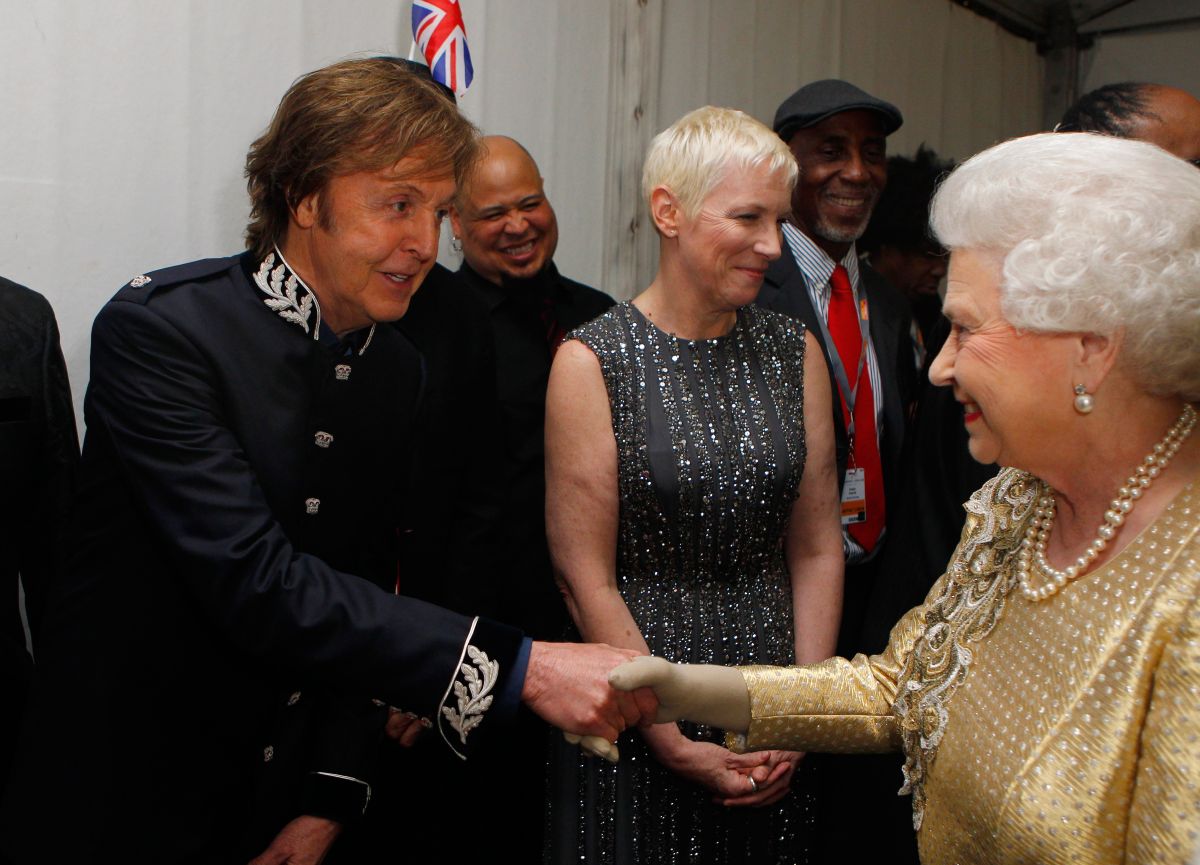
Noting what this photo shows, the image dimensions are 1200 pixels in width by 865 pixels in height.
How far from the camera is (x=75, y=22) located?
81.6 inches

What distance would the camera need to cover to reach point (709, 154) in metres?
2.03

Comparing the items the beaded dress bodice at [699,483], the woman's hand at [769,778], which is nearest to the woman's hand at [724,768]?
the woman's hand at [769,778]

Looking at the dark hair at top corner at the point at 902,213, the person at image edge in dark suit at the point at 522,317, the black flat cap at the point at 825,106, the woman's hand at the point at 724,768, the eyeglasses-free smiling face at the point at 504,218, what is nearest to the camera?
the woman's hand at the point at 724,768

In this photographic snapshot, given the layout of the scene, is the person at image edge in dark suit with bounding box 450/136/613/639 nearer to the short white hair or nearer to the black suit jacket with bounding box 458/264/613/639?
the black suit jacket with bounding box 458/264/613/639

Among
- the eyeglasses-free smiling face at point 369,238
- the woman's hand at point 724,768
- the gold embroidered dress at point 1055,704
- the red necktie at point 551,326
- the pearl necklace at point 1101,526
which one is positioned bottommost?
the woman's hand at point 724,768

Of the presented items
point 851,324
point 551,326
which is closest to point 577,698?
point 551,326

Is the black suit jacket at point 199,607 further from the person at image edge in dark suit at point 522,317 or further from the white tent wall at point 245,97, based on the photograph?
the person at image edge in dark suit at point 522,317

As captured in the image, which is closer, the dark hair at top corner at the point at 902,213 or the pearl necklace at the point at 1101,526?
the pearl necklace at the point at 1101,526

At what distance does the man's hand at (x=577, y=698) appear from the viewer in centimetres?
169

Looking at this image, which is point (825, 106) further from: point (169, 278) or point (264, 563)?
point (264, 563)

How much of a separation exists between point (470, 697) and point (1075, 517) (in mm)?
866

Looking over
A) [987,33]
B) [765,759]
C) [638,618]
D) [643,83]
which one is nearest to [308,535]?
[638,618]

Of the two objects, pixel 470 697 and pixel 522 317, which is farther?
A: pixel 522 317

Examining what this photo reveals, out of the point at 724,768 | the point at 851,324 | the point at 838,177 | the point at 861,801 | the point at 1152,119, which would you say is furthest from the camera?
the point at 838,177
